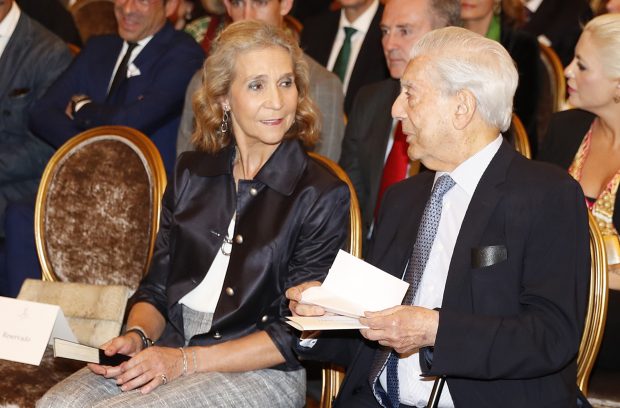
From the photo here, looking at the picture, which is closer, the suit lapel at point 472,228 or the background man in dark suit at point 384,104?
the suit lapel at point 472,228

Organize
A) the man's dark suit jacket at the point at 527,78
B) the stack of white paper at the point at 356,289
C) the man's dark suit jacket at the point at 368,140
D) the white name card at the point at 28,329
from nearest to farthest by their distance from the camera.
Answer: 1. the stack of white paper at the point at 356,289
2. the white name card at the point at 28,329
3. the man's dark suit jacket at the point at 368,140
4. the man's dark suit jacket at the point at 527,78

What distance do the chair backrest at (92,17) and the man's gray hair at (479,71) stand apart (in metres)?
3.75

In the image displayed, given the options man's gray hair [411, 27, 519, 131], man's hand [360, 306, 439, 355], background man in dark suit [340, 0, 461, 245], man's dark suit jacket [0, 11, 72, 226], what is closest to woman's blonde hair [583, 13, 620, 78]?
A: background man in dark suit [340, 0, 461, 245]

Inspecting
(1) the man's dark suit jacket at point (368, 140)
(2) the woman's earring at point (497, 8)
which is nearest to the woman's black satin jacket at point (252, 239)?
(1) the man's dark suit jacket at point (368, 140)

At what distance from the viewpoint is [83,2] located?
608 cm

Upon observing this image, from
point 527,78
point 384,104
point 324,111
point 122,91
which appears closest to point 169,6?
point 122,91

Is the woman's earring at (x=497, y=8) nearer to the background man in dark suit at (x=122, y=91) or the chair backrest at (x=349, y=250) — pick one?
the background man in dark suit at (x=122, y=91)

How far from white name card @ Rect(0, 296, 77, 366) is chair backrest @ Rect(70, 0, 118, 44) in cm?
312

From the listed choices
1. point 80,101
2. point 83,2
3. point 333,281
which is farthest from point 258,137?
point 83,2

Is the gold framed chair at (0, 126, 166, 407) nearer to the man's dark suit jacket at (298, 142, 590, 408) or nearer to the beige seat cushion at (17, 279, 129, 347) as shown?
the beige seat cushion at (17, 279, 129, 347)

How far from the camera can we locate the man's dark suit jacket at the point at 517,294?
2.27m

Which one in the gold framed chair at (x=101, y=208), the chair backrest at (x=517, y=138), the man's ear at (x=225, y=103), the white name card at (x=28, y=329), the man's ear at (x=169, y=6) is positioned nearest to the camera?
the white name card at (x=28, y=329)

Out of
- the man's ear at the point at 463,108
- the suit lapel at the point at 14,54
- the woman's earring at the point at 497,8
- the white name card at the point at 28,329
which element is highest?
the woman's earring at the point at 497,8

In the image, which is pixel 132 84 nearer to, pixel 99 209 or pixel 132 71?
pixel 132 71
